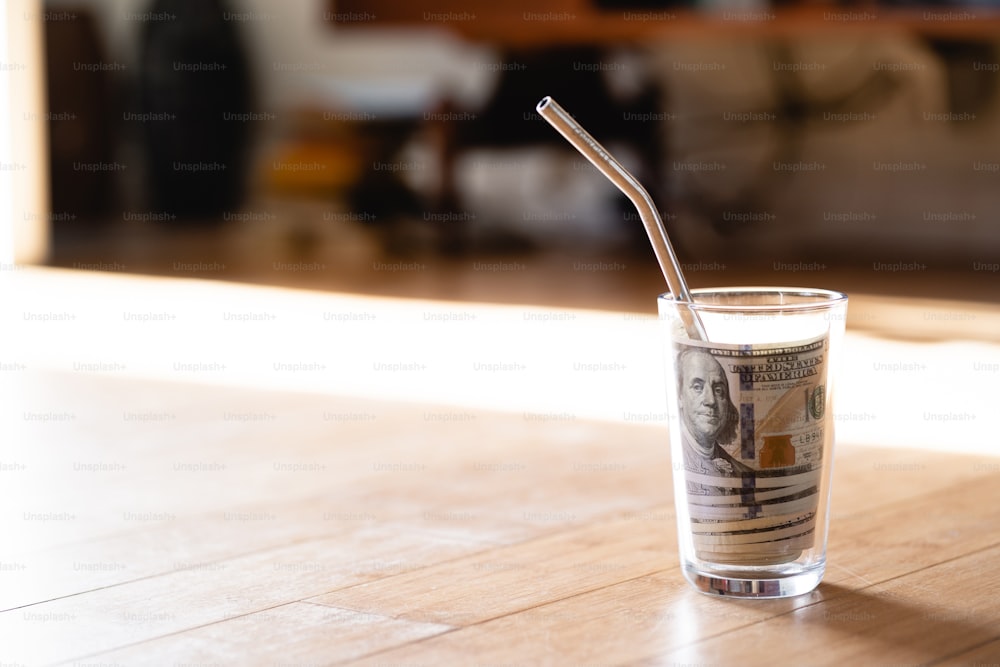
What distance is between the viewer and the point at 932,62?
3191 millimetres

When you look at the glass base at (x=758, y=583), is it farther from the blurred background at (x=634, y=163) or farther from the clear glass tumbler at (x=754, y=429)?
the blurred background at (x=634, y=163)

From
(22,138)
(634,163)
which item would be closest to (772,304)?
(634,163)

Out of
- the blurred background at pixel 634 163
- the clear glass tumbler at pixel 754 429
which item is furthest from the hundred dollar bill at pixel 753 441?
the blurred background at pixel 634 163

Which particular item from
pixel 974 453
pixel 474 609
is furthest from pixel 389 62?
pixel 474 609

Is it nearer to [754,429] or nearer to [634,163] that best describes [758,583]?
[754,429]

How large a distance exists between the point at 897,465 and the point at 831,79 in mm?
2296

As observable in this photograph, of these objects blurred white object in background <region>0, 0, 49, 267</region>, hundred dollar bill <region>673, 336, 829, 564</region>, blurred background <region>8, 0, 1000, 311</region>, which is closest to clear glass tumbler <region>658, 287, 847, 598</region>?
hundred dollar bill <region>673, 336, 829, 564</region>

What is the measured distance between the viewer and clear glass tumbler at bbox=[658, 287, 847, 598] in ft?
2.66

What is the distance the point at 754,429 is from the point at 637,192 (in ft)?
0.56

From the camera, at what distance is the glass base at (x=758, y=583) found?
0.85m

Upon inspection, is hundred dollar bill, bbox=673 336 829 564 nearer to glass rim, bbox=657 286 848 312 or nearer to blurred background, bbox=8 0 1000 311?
glass rim, bbox=657 286 848 312

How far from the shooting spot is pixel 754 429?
810 mm

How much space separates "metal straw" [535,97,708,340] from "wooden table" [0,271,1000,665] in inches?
7.6

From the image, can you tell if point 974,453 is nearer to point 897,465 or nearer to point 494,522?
point 897,465
